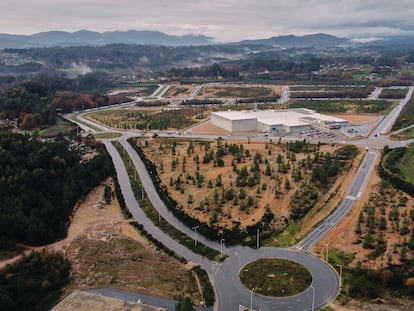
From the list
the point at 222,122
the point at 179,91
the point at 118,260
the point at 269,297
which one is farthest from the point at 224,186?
the point at 179,91

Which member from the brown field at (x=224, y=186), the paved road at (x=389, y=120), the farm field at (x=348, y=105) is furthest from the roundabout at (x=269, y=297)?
the farm field at (x=348, y=105)

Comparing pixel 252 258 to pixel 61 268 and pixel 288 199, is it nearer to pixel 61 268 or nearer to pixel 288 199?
pixel 288 199

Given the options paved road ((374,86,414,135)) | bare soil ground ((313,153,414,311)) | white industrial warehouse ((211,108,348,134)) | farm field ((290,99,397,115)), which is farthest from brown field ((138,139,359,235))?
farm field ((290,99,397,115))

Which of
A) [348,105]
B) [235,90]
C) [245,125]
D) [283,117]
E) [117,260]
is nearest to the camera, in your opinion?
[117,260]

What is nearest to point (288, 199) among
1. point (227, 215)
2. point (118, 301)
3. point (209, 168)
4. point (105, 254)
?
point (227, 215)

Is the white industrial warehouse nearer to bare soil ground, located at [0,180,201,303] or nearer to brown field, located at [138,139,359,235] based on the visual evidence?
brown field, located at [138,139,359,235]

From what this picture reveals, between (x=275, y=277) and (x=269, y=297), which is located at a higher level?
(x=275, y=277)

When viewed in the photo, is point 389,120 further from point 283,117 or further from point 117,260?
point 117,260
